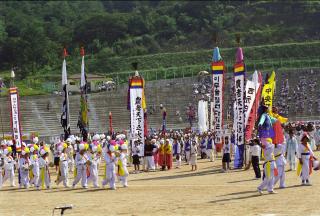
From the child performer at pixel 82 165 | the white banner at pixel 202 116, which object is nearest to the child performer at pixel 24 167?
the child performer at pixel 82 165

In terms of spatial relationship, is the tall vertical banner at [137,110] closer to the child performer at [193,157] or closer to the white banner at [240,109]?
the child performer at [193,157]

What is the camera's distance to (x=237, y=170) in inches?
1101

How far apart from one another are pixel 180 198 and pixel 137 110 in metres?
10.2

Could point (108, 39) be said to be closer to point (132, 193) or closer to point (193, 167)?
point (193, 167)

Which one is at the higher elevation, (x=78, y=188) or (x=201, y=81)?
(x=201, y=81)

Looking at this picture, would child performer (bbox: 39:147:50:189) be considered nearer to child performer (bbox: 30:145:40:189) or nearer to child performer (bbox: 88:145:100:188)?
child performer (bbox: 30:145:40:189)

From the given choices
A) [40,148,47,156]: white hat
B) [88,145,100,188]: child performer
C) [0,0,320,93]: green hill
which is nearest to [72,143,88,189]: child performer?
[88,145,100,188]: child performer

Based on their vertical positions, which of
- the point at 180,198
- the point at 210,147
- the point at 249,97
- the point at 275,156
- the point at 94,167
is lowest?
the point at 180,198

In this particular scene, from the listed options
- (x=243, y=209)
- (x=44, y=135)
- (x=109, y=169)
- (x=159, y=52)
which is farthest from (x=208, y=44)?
(x=243, y=209)

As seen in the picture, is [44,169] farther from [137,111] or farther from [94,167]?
[137,111]

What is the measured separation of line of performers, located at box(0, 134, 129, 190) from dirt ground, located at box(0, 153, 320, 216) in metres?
0.40

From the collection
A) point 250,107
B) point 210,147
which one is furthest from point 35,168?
point 210,147

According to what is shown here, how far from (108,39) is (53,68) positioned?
13349 mm

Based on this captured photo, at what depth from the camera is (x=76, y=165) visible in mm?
25625
